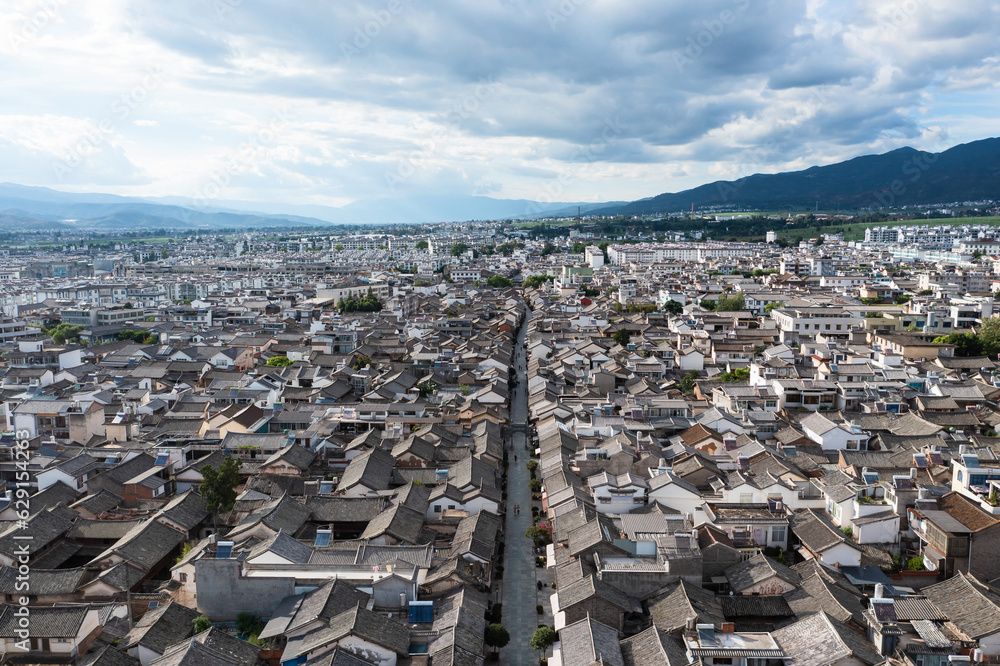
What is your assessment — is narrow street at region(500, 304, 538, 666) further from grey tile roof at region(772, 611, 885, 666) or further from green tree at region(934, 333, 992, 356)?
green tree at region(934, 333, 992, 356)

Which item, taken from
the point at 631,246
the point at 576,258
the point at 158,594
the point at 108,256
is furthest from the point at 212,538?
the point at 108,256

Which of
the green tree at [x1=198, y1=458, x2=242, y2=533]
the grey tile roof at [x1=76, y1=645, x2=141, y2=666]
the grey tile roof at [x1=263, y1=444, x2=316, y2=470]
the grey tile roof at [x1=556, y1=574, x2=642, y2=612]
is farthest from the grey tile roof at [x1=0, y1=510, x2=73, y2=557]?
the grey tile roof at [x1=556, y1=574, x2=642, y2=612]

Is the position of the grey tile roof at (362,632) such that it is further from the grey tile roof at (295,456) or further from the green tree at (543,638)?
the grey tile roof at (295,456)

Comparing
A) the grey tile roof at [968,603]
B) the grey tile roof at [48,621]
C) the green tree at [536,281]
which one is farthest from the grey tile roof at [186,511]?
the green tree at [536,281]

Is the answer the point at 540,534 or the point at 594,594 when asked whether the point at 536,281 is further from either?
the point at 594,594

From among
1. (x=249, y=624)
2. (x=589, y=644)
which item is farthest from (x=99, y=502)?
(x=589, y=644)

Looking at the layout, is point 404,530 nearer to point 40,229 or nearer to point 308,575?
point 308,575
